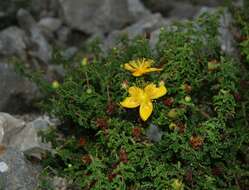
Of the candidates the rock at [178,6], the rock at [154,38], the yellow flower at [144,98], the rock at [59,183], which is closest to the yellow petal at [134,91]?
the yellow flower at [144,98]

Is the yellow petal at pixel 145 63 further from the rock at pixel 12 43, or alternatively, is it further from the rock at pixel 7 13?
the rock at pixel 7 13

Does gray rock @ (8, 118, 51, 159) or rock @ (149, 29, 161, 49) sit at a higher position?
rock @ (149, 29, 161, 49)

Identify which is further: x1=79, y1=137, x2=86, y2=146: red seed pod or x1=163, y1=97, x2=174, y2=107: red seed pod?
x1=79, y1=137, x2=86, y2=146: red seed pod

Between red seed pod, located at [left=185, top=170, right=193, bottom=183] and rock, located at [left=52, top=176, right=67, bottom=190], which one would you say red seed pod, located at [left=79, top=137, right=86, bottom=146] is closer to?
rock, located at [left=52, top=176, right=67, bottom=190]

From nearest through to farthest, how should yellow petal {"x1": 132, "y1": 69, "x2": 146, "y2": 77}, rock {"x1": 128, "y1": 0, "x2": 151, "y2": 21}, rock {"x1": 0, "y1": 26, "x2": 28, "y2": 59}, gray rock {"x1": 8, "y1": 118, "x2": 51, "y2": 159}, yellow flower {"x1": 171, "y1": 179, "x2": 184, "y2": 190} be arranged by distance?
1. yellow flower {"x1": 171, "y1": 179, "x2": 184, "y2": 190}
2. yellow petal {"x1": 132, "y1": 69, "x2": 146, "y2": 77}
3. gray rock {"x1": 8, "y1": 118, "x2": 51, "y2": 159}
4. rock {"x1": 0, "y1": 26, "x2": 28, "y2": 59}
5. rock {"x1": 128, "y1": 0, "x2": 151, "y2": 21}

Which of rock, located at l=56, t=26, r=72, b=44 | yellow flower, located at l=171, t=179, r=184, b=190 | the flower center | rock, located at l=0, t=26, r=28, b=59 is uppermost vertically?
the flower center

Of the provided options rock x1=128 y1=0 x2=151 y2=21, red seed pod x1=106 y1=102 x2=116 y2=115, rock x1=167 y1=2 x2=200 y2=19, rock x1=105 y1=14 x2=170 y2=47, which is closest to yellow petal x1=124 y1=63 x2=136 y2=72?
red seed pod x1=106 y1=102 x2=116 y2=115

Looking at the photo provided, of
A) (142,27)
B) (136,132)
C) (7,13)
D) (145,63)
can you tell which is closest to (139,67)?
(145,63)
